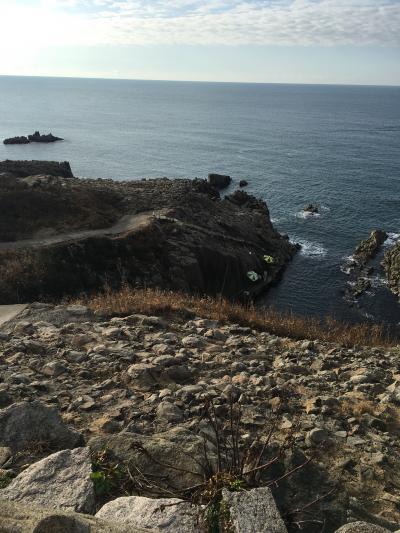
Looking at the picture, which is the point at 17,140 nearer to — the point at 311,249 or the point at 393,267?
the point at 311,249

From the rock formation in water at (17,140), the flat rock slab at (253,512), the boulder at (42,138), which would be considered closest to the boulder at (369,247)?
the flat rock slab at (253,512)

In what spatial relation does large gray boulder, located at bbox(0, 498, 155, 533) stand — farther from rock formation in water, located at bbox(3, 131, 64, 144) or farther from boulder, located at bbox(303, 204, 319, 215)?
rock formation in water, located at bbox(3, 131, 64, 144)

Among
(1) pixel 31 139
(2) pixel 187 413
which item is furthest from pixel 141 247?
(1) pixel 31 139

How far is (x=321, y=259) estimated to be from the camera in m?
54.2

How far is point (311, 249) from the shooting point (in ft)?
188

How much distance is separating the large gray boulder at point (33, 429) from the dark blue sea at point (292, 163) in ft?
121

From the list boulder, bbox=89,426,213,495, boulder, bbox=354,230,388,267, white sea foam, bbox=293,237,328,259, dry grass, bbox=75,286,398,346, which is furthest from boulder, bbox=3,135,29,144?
boulder, bbox=89,426,213,495

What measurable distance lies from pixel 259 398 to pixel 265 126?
164823 mm

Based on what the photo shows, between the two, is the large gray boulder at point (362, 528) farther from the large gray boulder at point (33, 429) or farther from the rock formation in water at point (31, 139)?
the rock formation in water at point (31, 139)

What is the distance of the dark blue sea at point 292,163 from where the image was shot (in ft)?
159

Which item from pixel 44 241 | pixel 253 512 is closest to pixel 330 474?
pixel 253 512

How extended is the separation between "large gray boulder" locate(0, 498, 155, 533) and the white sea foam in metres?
52.6

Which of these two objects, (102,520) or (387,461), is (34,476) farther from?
(387,461)

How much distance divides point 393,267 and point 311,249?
10.9 meters
